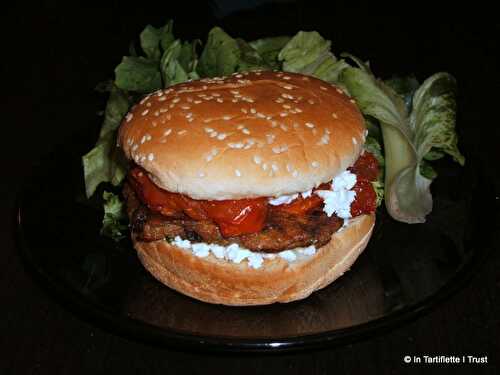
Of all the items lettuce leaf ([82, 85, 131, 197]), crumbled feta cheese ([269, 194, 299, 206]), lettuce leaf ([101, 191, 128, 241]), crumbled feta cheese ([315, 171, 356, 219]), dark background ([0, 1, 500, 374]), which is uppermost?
crumbled feta cheese ([269, 194, 299, 206])

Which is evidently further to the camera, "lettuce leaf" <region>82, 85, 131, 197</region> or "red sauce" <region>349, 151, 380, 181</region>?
"lettuce leaf" <region>82, 85, 131, 197</region>

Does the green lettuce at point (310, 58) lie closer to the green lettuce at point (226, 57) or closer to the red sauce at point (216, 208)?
the green lettuce at point (226, 57)

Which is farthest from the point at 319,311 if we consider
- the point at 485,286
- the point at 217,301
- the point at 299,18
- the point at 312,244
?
the point at 299,18

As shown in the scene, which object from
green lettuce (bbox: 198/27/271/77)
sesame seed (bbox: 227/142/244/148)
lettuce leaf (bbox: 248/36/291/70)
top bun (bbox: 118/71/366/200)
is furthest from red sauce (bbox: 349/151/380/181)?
lettuce leaf (bbox: 248/36/291/70)

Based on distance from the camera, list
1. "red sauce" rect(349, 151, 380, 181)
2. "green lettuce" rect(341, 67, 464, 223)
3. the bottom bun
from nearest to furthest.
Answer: the bottom bun < "red sauce" rect(349, 151, 380, 181) < "green lettuce" rect(341, 67, 464, 223)

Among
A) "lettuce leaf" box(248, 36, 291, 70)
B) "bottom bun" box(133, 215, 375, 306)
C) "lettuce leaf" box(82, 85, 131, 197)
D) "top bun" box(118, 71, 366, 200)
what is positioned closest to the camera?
"top bun" box(118, 71, 366, 200)

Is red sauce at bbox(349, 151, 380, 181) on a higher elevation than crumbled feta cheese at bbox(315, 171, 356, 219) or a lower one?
lower

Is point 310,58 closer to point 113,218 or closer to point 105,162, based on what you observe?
point 105,162

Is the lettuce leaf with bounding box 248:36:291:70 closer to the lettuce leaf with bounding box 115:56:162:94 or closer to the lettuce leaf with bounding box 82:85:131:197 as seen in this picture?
the lettuce leaf with bounding box 115:56:162:94
